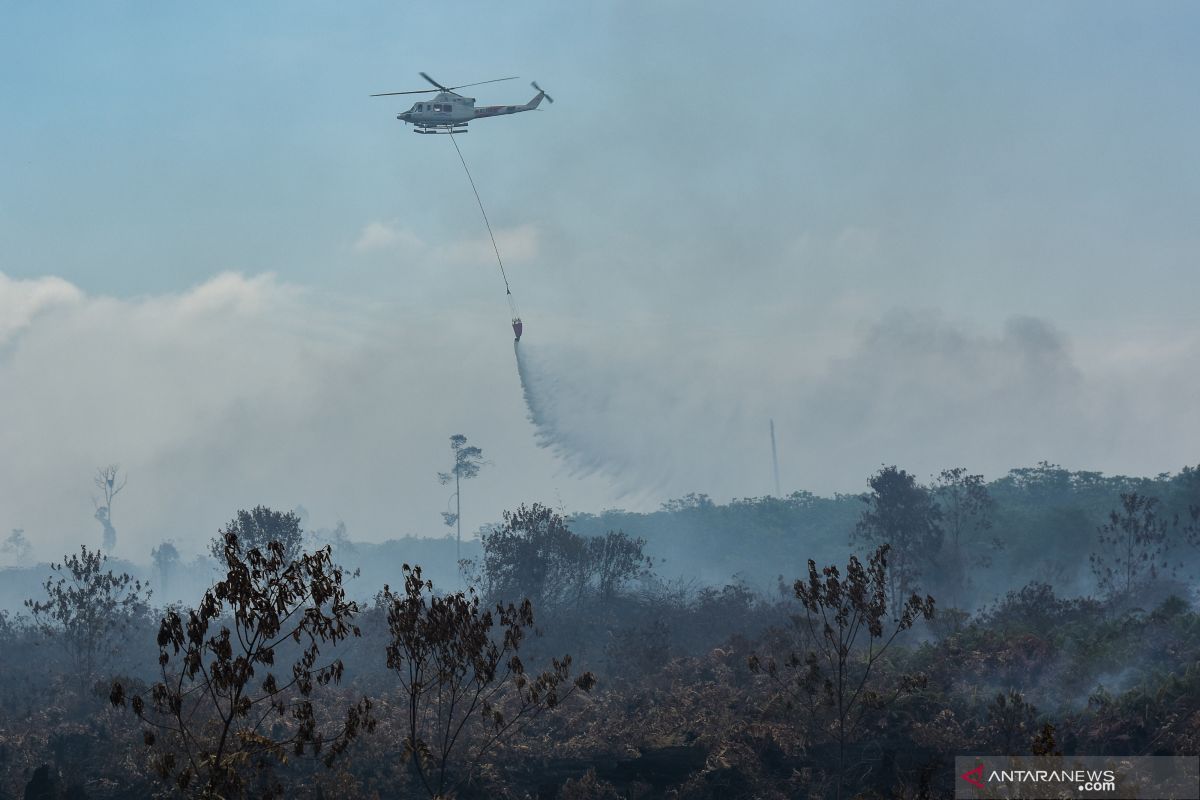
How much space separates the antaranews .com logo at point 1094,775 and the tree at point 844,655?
2559 millimetres

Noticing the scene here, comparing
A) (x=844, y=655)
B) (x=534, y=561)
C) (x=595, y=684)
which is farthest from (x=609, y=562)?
(x=844, y=655)

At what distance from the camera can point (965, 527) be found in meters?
75.6

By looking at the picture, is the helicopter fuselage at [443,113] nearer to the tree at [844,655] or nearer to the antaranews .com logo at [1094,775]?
the tree at [844,655]

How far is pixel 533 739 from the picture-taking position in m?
33.6

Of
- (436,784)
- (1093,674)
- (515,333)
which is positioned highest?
(515,333)

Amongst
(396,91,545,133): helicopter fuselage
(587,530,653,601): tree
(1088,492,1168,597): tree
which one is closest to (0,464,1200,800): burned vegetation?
(587,530,653,601): tree

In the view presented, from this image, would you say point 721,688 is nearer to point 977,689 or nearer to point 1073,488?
point 977,689

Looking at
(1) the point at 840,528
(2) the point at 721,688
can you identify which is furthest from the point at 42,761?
(1) the point at 840,528

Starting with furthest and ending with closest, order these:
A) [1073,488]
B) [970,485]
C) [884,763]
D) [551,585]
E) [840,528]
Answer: [840,528], [1073,488], [970,485], [551,585], [884,763]

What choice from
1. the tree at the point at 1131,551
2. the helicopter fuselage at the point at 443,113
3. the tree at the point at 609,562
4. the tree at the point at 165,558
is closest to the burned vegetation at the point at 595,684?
the tree at the point at 609,562

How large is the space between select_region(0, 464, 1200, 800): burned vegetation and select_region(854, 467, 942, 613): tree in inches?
6.4

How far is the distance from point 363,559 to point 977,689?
16110 centimetres

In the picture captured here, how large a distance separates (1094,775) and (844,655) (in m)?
5.18

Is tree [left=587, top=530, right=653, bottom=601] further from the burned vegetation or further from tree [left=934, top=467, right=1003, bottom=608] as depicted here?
tree [left=934, top=467, right=1003, bottom=608]
